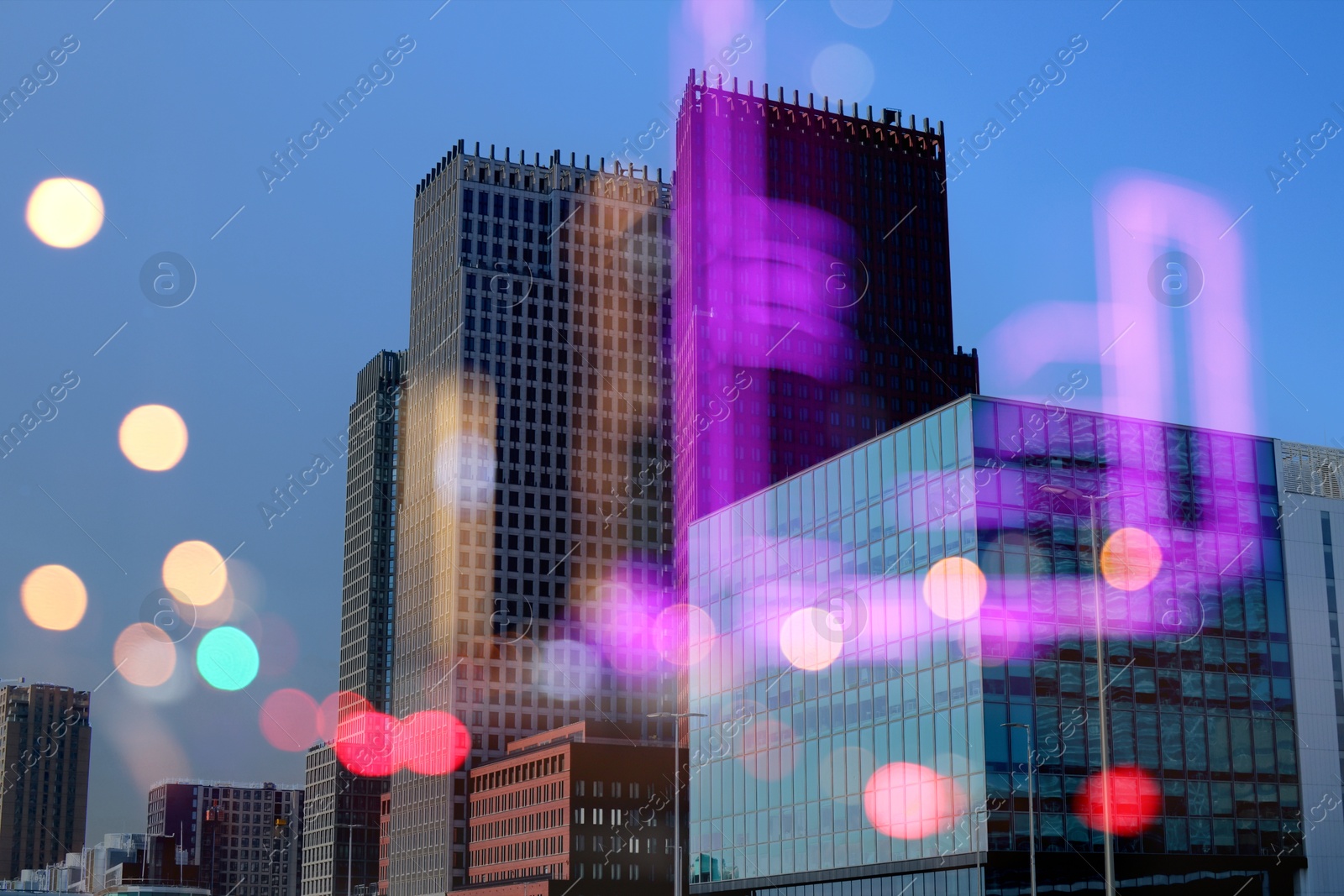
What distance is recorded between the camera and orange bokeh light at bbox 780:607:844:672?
255ft

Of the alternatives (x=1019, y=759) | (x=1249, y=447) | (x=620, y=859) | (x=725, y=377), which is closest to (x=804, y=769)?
(x=1019, y=759)

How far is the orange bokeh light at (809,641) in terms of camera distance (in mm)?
77750

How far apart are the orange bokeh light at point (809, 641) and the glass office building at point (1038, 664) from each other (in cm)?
13

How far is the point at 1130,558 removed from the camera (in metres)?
72.1

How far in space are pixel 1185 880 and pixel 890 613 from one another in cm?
1724

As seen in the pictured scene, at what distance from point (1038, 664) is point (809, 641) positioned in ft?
47.0

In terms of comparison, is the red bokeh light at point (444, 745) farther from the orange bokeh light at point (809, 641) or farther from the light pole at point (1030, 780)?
the light pole at point (1030, 780)

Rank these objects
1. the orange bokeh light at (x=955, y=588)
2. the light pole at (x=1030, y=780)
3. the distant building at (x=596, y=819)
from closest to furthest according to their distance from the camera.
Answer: the light pole at (x=1030, y=780) → the orange bokeh light at (x=955, y=588) → the distant building at (x=596, y=819)

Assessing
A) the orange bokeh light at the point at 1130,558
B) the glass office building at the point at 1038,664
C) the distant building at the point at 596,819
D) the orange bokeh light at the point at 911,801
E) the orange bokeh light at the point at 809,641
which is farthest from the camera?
the distant building at the point at 596,819

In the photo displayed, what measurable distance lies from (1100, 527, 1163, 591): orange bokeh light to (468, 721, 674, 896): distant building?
86020mm

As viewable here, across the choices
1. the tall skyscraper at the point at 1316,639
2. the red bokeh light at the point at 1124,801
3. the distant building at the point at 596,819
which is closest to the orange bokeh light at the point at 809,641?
the red bokeh light at the point at 1124,801

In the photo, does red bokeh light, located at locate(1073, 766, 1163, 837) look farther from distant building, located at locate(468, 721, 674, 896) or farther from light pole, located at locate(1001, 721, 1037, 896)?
distant building, located at locate(468, 721, 674, 896)

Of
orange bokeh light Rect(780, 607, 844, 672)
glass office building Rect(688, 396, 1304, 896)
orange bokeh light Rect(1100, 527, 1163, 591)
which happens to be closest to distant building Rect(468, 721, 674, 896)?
glass office building Rect(688, 396, 1304, 896)

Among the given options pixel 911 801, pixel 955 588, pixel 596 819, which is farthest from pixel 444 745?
pixel 955 588
